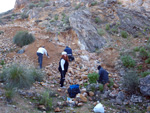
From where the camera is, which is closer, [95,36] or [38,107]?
[38,107]

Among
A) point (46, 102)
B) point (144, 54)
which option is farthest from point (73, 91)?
point (144, 54)

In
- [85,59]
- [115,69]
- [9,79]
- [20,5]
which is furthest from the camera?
[20,5]

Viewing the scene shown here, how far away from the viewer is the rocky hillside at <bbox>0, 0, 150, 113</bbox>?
198 inches

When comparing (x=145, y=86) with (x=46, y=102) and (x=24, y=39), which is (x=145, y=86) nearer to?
(x=46, y=102)

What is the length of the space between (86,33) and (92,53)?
2.09 metres

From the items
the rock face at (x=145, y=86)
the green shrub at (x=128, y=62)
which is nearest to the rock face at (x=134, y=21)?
the green shrub at (x=128, y=62)

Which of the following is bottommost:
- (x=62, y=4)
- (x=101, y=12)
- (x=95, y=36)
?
(x=95, y=36)

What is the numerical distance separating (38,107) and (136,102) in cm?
310

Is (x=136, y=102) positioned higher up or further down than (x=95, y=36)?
further down

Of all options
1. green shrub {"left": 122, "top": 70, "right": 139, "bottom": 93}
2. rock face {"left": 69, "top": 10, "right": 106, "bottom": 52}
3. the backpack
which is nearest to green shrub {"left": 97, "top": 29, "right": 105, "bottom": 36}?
rock face {"left": 69, "top": 10, "right": 106, "bottom": 52}

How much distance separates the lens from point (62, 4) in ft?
64.2

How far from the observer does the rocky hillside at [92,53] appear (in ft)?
16.5

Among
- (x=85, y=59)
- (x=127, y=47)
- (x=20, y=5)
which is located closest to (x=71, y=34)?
(x=85, y=59)

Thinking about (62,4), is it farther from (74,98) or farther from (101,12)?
(74,98)
